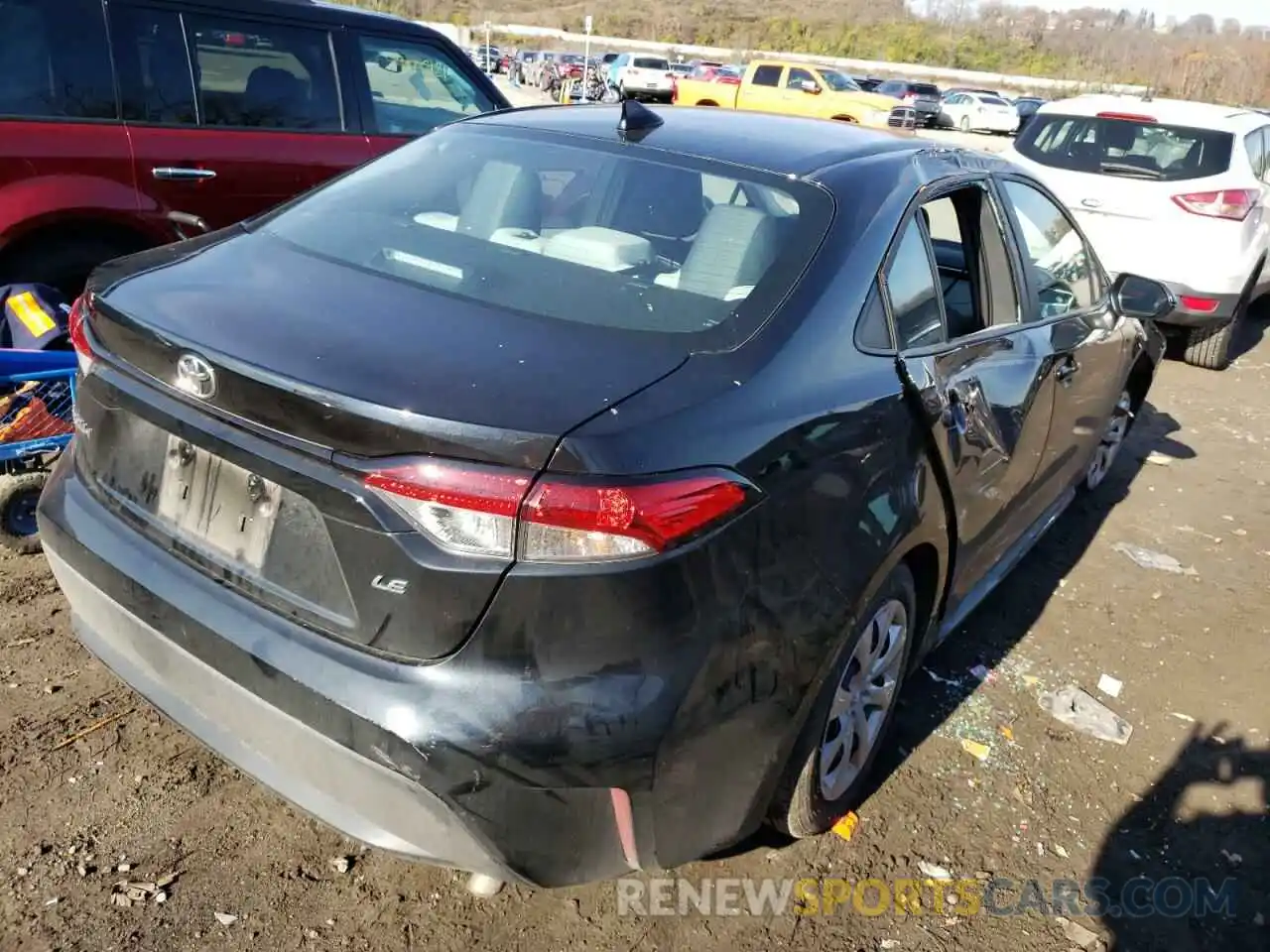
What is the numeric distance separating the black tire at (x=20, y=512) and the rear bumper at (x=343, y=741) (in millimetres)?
1657

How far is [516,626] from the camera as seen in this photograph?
5.62 feet

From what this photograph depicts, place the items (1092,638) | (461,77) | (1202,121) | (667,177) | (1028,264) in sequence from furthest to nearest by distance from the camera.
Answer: (1202,121)
(461,77)
(1092,638)
(1028,264)
(667,177)

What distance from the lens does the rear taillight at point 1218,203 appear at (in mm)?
7160

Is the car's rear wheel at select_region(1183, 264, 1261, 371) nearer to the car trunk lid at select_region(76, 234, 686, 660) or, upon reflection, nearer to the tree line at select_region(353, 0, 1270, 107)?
the car trunk lid at select_region(76, 234, 686, 660)

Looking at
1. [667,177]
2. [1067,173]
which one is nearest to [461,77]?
[667,177]

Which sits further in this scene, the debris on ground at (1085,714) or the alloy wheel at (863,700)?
the debris on ground at (1085,714)

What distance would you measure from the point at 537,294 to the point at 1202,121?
7142 millimetres

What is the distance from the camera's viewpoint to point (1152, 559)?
15.4 ft

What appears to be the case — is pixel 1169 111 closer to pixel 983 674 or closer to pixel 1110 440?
pixel 1110 440

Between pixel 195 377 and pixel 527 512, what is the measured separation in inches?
29.8

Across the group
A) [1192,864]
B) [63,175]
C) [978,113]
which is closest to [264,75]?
[63,175]

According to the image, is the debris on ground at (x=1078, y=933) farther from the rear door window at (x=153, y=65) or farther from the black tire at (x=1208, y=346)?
the black tire at (x=1208, y=346)

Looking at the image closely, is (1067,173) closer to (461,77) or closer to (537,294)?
(461,77)

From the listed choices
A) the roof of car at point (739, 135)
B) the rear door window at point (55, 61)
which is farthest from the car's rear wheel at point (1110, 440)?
the rear door window at point (55, 61)
